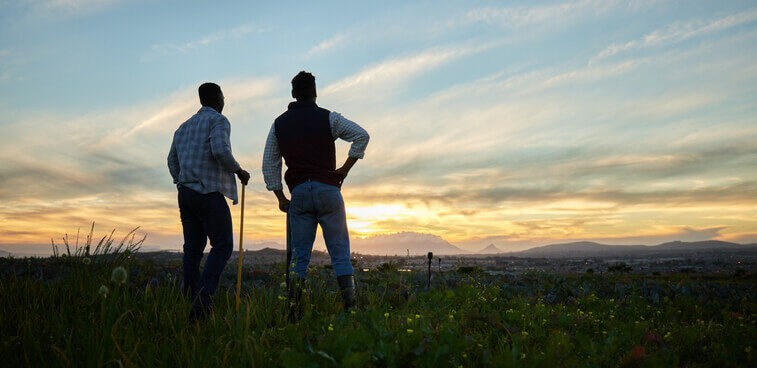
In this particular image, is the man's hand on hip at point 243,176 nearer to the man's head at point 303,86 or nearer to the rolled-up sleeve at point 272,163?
the rolled-up sleeve at point 272,163

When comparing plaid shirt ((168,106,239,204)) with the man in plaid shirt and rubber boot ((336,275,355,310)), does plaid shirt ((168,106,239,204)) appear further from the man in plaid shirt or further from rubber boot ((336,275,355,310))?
rubber boot ((336,275,355,310))

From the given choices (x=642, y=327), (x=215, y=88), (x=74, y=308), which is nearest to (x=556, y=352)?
(x=642, y=327)

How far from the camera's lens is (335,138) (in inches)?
207

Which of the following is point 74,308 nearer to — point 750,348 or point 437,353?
point 437,353

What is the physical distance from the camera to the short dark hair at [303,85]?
529cm

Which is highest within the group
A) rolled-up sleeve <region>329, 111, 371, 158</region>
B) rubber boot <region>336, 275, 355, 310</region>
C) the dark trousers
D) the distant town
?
rolled-up sleeve <region>329, 111, 371, 158</region>

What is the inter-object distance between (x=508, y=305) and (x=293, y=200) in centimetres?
376

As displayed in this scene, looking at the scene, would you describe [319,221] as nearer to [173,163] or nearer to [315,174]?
[315,174]

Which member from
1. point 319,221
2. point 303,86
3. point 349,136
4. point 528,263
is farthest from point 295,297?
point 528,263

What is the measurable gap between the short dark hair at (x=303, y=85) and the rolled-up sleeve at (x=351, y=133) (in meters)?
0.46

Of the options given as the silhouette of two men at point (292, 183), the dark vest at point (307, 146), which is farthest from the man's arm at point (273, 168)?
the dark vest at point (307, 146)

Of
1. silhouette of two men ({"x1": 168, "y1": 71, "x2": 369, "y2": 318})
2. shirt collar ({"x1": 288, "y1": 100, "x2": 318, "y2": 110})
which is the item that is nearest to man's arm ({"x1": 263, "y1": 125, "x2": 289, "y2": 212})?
silhouette of two men ({"x1": 168, "y1": 71, "x2": 369, "y2": 318})

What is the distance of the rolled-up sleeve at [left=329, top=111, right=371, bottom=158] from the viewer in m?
5.18

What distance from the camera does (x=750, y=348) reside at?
144 inches
